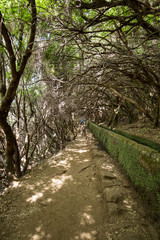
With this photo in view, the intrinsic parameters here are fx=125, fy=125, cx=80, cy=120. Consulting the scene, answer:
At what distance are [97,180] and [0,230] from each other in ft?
8.67

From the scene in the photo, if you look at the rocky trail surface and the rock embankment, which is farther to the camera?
the rocky trail surface

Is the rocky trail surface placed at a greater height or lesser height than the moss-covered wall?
lesser

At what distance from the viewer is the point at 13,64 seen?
118 inches

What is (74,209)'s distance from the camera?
2.76 meters

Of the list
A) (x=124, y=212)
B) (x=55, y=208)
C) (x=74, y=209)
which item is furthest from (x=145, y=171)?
(x=55, y=208)

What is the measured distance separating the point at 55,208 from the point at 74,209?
0.42 meters

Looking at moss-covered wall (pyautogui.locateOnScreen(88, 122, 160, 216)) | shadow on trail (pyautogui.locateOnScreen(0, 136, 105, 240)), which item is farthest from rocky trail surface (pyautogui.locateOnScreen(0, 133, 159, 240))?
moss-covered wall (pyautogui.locateOnScreen(88, 122, 160, 216))

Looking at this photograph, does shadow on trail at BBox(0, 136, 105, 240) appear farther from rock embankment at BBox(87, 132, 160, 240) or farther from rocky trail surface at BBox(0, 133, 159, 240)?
rock embankment at BBox(87, 132, 160, 240)

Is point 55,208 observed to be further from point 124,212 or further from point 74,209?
point 124,212

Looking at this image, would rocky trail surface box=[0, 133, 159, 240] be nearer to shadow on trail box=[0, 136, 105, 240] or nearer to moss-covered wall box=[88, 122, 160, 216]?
shadow on trail box=[0, 136, 105, 240]

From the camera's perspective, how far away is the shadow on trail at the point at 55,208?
220 cm

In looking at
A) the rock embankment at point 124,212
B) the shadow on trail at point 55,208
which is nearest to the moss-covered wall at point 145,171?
the rock embankment at point 124,212

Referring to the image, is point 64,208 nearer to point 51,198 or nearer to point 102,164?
point 51,198

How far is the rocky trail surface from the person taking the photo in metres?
2.13
